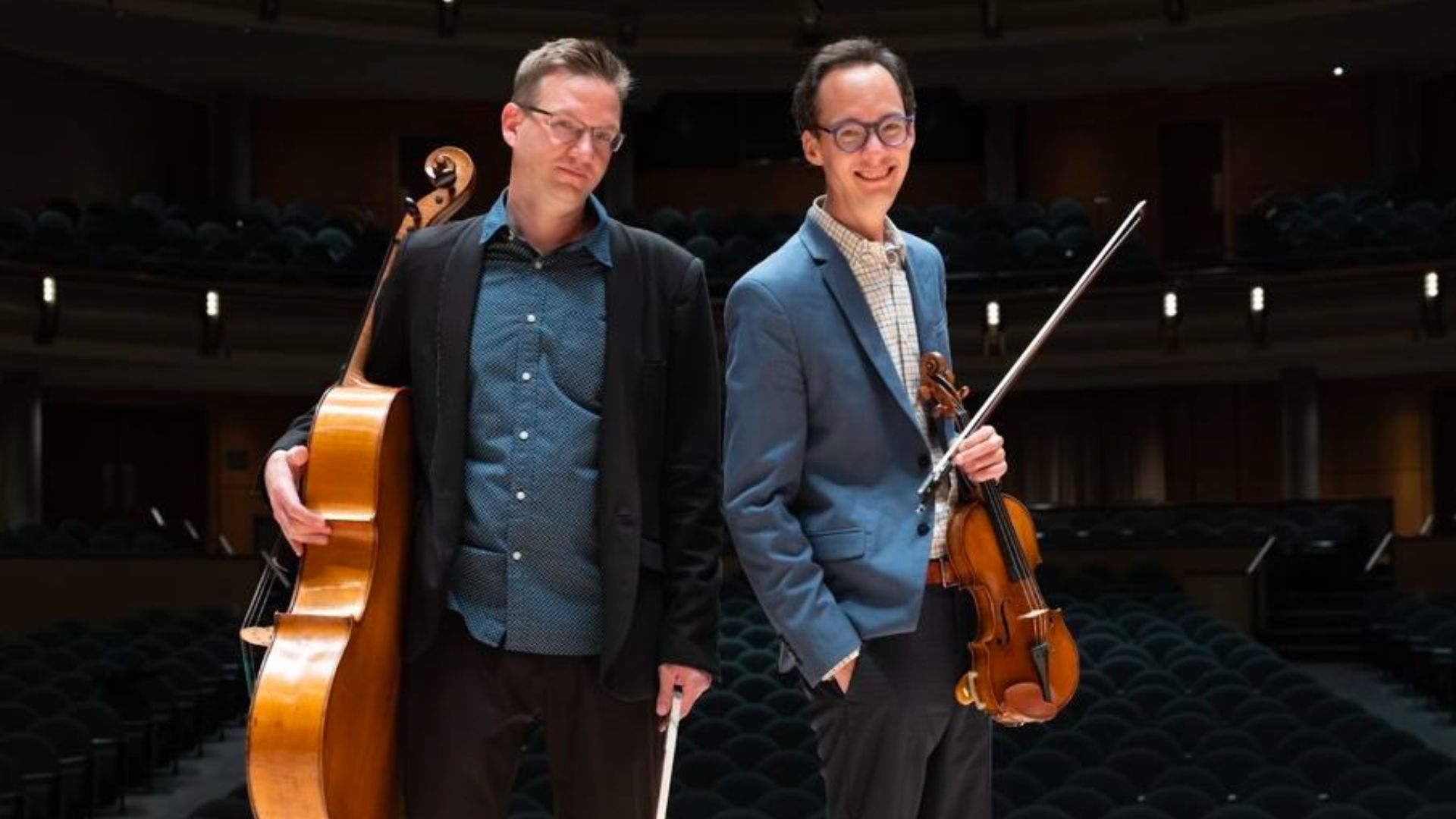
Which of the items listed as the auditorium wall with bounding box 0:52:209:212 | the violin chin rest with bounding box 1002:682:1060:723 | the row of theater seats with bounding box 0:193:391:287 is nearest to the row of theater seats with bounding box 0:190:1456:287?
the row of theater seats with bounding box 0:193:391:287

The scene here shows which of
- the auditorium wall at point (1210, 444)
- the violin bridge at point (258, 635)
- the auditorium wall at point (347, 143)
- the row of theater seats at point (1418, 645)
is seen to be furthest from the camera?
the auditorium wall at point (347, 143)

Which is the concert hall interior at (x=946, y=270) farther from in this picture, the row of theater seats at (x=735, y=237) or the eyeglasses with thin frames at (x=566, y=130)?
the eyeglasses with thin frames at (x=566, y=130)

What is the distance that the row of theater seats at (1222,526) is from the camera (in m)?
13.9

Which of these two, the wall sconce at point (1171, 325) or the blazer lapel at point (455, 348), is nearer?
the blazer lapel at point (455, 348)

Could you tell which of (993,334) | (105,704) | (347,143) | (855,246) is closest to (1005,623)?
(855,246)

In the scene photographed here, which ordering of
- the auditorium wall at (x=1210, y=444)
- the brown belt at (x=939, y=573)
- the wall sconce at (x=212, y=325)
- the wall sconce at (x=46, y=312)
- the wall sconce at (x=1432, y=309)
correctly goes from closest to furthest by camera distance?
the brown belt at (x=939, y=573) → the wall sconce at (x=46, y=312) → the wall sconce at (x=1432, y=309) → the wall sconce at (x=212, y=325) → the auditorium wall at (x=1210, y=444)

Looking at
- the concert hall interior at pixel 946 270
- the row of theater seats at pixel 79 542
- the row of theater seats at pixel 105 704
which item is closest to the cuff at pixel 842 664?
the row of theater seats at pixel 105 704

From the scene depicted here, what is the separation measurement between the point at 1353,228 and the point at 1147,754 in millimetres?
8980

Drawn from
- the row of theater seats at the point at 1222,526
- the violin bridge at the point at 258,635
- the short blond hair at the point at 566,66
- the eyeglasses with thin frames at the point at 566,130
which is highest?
the short blond hair at the point at 566,66

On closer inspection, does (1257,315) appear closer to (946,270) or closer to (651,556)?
(946,270)

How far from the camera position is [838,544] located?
2.51 m

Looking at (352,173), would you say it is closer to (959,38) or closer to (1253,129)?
(959,38)

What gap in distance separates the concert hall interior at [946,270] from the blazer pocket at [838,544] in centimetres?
647

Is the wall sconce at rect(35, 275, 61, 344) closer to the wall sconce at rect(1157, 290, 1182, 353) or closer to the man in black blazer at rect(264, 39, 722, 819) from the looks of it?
the wall sconce at rect(1157, 290, 1182, 353)
